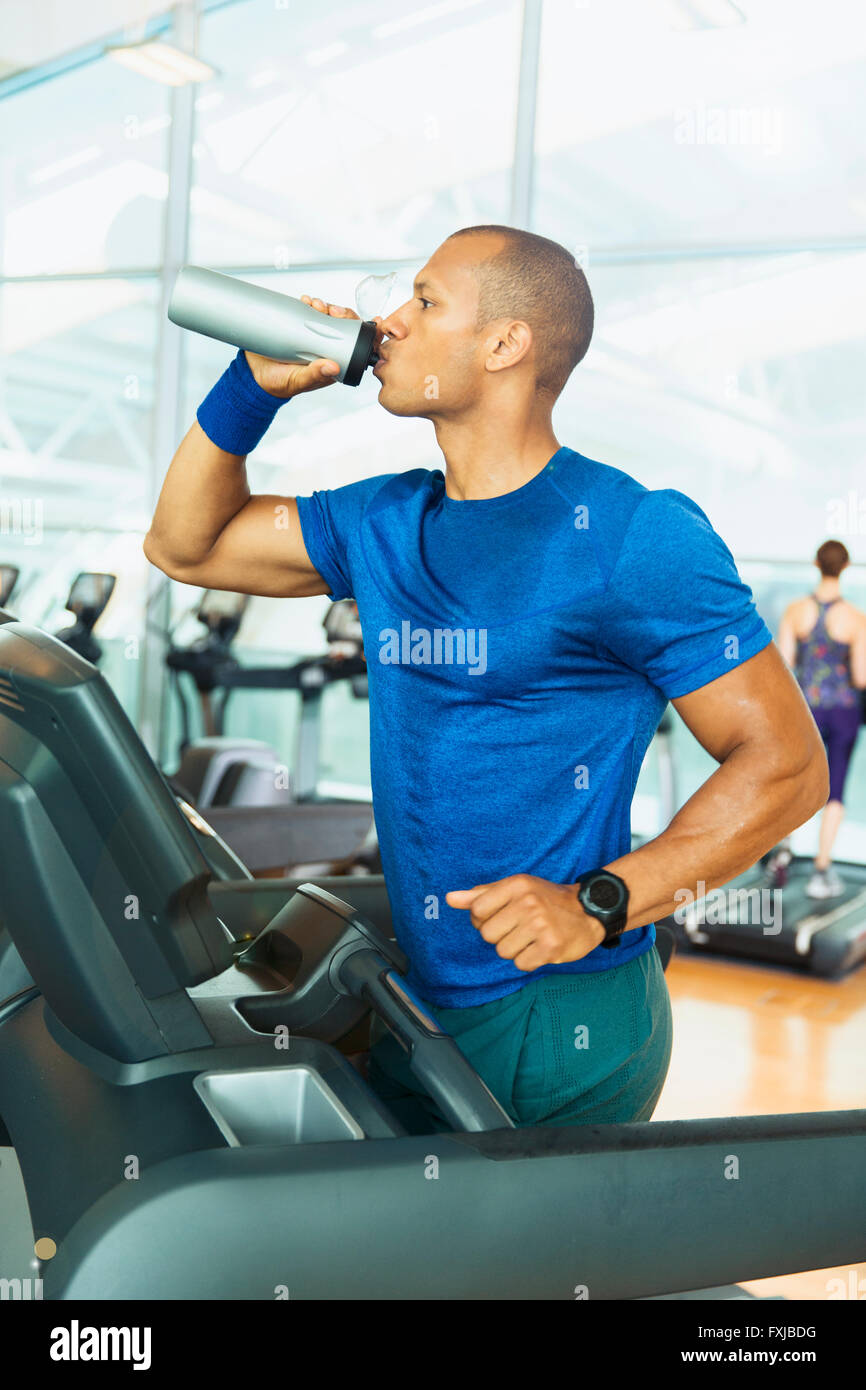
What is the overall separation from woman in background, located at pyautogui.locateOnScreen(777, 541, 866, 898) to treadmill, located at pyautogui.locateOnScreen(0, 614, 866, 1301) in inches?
146

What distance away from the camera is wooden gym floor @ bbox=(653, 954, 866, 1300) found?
2832mm

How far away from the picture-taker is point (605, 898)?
0.96 metres

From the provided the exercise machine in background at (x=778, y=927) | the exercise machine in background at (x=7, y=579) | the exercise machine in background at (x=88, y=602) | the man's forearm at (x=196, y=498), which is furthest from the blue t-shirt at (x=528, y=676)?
the exercise machine in background at (x=7, y=579)

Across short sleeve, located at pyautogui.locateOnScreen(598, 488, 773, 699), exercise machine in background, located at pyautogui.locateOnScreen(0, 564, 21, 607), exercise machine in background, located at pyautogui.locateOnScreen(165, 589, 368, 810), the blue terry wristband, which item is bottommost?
short sleeve, located at pyautogui.locateOnScreen(598, 488, 773, 699)

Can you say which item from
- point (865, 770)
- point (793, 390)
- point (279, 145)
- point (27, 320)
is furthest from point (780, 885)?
point (793, 390)

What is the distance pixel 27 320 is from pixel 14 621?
6.51 metres

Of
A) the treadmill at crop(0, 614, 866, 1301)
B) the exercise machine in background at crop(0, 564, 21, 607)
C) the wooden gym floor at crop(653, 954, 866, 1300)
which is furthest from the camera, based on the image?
the exercise machine in background at crop(0, 564, 21, 607)

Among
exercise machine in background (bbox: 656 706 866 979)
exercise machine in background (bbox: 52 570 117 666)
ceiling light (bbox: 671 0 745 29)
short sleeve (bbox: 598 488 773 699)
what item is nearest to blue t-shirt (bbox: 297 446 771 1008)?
short sleeve (bbox: 598 488 773 699)

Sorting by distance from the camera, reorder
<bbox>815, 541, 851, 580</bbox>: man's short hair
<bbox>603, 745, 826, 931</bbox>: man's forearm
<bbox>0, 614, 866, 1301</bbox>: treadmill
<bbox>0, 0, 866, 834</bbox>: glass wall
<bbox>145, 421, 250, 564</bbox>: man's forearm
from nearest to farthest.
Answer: <bbox>0, 614, 866, 1301</bbox>: treadmill
<bbox>603, 745, 826, 931</bbox>: man's forearm
<bbox>145, 421, 250, 564</bbox>: man's forearm
<bbox>815, 541, 851, 580</bbox>: man's short hair
<bbox>0, 0, 866, 834</bbox>: glass wall

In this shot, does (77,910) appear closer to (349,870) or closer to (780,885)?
(349,870)

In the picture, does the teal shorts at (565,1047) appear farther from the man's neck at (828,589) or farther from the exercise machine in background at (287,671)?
the man's neck at (828,589)

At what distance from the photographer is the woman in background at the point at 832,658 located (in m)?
4.53

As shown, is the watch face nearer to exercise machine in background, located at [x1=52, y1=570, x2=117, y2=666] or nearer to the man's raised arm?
the man's raised arm

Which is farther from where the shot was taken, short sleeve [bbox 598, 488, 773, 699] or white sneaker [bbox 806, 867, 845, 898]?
white sneaker [bbox 806, 867, 845, 898]
